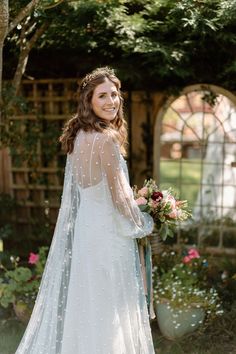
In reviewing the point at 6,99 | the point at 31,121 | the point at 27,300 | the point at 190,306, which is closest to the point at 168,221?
the point at 190,306

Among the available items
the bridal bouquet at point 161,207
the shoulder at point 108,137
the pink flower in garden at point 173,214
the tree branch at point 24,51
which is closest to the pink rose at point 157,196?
the bridal bouquet at point 161,207

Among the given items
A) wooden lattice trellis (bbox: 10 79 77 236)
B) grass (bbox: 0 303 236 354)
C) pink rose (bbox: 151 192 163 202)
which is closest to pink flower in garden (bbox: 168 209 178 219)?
pink rose (bbox: 151 192 163 202)

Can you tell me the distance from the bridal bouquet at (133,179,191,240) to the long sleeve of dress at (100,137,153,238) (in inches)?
6.6

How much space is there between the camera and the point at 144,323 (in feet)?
10.9

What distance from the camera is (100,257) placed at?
3191mm

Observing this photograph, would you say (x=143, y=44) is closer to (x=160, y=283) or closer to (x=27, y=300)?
(x=160, y=283)

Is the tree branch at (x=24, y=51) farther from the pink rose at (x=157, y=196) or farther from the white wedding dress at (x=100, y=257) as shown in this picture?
the pink rose at (x=157, y=196)

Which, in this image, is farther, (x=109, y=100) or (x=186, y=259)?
(x=186, y=259)

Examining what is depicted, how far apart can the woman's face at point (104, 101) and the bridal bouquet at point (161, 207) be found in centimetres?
57

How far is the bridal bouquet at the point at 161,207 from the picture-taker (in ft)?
11.1

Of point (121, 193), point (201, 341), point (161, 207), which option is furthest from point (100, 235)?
point (201, 341)

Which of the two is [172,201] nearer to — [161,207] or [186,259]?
[161,207]

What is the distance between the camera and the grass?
4.09m

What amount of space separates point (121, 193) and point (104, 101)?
527 mm
